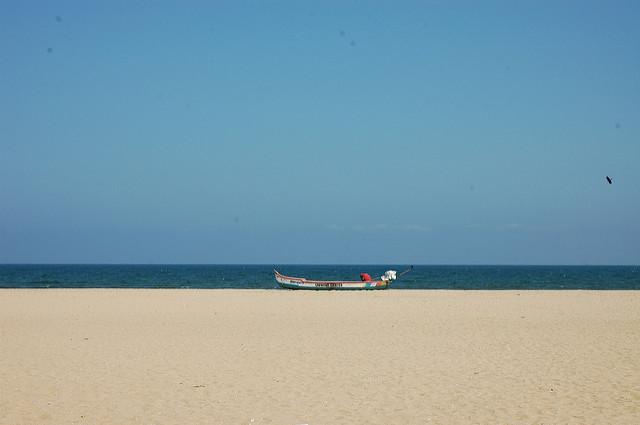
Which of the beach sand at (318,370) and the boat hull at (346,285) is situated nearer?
the beach sand at (318,370)

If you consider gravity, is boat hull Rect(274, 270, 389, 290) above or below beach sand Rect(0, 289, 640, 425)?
above

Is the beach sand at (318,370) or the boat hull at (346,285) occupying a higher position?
the boat hull at (346,285)

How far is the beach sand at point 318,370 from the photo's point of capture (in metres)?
9.26

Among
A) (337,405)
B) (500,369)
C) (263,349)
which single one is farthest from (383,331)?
(337,405)

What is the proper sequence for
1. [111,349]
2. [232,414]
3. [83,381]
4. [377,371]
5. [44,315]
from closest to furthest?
[232,414] < [83,381] < [377,371] < [111,349] < [44,315]

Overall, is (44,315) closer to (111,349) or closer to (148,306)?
(148,306)

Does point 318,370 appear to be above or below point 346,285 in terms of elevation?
below

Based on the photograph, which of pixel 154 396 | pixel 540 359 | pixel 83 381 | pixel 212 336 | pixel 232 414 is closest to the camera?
pixel 232 414

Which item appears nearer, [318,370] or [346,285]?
[318,370]

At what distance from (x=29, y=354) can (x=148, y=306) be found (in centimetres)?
1538

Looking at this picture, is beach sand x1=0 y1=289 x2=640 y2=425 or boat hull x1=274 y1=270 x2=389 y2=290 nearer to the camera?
beach sand x1=0 y1=289 x2=640 y2=425

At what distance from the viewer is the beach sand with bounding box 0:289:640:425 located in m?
9.26

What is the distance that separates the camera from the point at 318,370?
492 inches

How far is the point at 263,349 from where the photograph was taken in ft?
50.2
